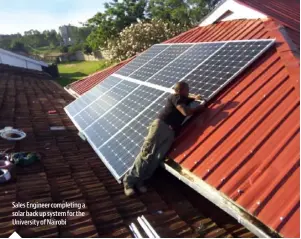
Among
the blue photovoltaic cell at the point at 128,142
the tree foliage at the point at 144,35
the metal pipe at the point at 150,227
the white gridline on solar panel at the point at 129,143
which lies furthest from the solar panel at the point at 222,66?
the tree foliage at the point at 144,35

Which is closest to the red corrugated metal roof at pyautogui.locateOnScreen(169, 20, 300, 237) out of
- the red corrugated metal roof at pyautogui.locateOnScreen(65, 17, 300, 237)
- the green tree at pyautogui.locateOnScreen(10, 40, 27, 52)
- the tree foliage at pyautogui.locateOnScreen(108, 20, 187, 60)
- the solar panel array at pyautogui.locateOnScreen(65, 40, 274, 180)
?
the red corrugated metal roof at pyautogui.locateOnScreen(65, 17, 300, 237)

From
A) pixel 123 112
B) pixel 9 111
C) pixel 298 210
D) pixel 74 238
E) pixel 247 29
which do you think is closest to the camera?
pixel 298 210

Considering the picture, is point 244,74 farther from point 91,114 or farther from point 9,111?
point 9,111

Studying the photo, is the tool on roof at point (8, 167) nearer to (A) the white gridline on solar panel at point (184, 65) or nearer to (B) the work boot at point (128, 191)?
(B) the work boot at point (128, 191)

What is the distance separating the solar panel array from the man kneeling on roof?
10.9 inches

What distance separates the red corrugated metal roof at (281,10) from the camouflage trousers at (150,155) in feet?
16.5

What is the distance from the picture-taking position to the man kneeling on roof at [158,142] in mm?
5660

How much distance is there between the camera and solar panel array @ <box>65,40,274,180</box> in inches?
256

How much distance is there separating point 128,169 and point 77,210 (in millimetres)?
1209

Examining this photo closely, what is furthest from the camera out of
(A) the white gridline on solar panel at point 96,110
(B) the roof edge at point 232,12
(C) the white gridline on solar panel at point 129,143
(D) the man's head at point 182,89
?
(B) the roof edge at point 232,12

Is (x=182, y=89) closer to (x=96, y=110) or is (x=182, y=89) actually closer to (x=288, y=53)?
(x=288, y=53)

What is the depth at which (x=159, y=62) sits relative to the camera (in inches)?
376

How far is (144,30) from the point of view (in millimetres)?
28078

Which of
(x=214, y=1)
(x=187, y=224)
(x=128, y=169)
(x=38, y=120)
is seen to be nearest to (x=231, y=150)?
(x=187, y=224)
